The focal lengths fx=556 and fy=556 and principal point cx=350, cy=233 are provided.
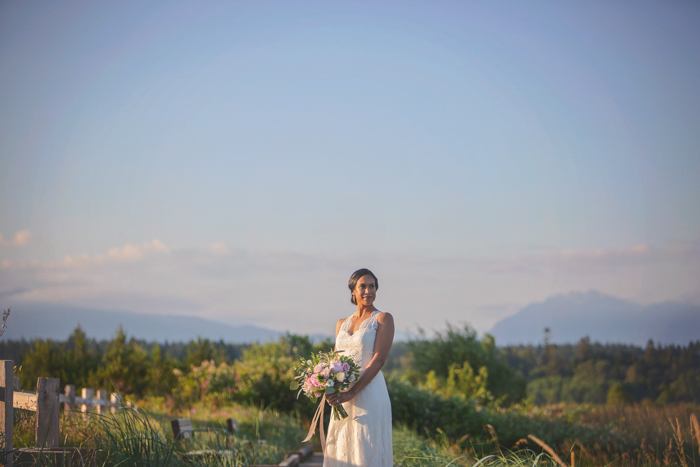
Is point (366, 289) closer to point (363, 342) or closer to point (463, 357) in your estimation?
point (363, 342)

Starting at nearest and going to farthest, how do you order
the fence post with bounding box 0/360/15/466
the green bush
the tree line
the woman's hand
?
1. the fence post with bounding box 0/360/15/466
2. the woman's hand
3. the green bush
4. the tree line

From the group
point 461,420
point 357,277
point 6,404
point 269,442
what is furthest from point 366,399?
point 461,420

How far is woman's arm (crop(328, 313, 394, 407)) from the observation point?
4.49 meters

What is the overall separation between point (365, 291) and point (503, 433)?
9.32 m

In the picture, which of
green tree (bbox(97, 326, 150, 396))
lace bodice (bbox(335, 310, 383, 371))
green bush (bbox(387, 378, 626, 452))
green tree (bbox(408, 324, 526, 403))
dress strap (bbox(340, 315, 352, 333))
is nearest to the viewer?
lace bodice (bbox(335, 310, 383, 371))

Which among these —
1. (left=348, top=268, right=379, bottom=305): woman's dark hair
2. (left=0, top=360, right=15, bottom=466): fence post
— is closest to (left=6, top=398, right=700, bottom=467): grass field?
(left=0, top=360, right=15, bottom=466): fence post

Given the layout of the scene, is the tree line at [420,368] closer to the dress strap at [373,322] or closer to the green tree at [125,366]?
the green tree at [125,366]

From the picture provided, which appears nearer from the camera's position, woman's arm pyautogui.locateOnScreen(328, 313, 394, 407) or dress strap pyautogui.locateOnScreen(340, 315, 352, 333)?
woman's arm pyautogui.locateOnScreen(328, 313, 394, 407)

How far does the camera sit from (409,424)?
1273cm

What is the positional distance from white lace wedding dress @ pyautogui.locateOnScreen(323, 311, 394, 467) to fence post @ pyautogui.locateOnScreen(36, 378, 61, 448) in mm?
2289

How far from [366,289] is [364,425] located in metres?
1.13

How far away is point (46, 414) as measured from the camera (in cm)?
464

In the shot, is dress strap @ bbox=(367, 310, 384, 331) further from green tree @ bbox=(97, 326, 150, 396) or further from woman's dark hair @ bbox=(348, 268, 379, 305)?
green tree @ bbox=(97, 326, 150, 396)

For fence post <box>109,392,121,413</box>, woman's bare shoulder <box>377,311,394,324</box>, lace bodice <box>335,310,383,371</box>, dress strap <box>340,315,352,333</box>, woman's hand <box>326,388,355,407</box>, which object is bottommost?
fence post <box>109,392,121,413</box>
